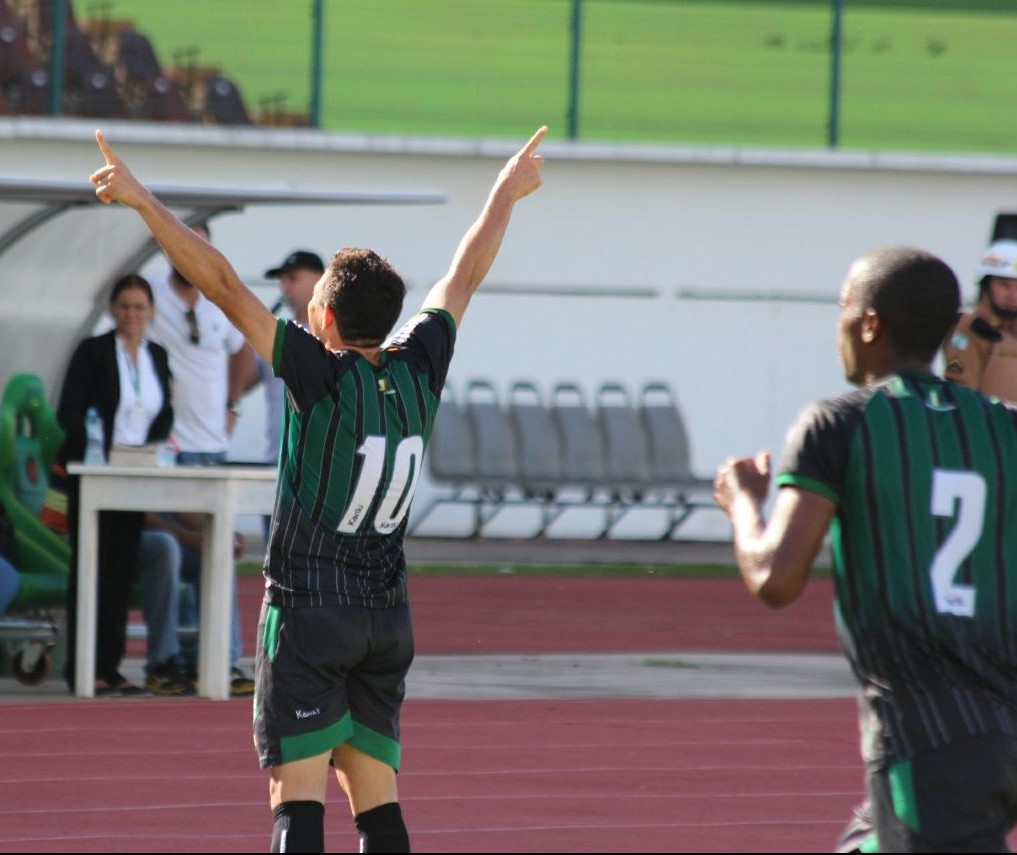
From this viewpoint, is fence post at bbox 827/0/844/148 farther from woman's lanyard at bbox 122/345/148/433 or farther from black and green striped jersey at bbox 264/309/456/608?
black and green striped jersey at bbox 264/309/456/608

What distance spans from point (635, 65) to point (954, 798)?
1837 centimetres

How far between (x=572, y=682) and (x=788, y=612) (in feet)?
14.8

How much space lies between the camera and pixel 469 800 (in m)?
7.48

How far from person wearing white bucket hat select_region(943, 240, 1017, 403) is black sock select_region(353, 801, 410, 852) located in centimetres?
372

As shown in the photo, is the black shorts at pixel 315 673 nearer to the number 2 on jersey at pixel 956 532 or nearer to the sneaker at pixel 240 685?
the number 2 on jersey at pixel 956 532

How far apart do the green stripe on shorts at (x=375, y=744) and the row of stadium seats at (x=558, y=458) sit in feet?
45.1

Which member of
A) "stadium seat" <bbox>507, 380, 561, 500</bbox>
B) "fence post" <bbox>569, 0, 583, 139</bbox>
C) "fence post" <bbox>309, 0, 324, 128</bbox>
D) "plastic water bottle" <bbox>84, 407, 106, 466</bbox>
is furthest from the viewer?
"fence post" <bbox>569, 0, 583, 139</bbox>

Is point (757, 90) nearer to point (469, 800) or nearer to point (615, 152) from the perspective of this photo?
point (615, 152)

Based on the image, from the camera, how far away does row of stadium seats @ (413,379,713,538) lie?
19016 mm

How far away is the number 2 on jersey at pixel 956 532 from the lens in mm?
3545

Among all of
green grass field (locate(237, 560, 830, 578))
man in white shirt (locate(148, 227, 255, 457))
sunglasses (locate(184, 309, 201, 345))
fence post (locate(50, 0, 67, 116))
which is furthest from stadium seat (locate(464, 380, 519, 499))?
sunglasses (locate(184, 309, 201, 345))

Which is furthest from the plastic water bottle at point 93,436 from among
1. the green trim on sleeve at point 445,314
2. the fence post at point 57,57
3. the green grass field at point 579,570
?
the fence post at point 57,57

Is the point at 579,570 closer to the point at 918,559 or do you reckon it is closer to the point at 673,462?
the point at 673,462

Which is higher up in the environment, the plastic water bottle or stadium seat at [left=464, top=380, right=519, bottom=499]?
the plastic water bottle
